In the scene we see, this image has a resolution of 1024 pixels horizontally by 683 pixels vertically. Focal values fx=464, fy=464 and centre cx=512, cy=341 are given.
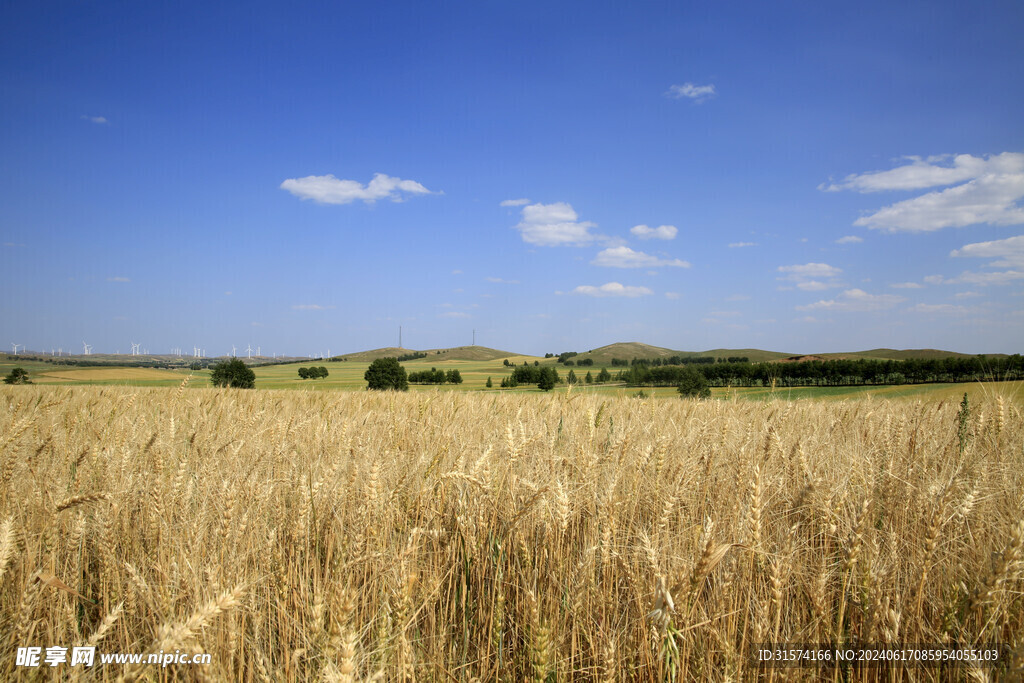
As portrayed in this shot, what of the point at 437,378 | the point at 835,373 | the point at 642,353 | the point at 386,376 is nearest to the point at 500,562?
the point at 386,376

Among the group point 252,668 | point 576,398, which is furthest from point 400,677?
point 576,398

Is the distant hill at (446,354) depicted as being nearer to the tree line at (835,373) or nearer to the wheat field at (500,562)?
the tree line at (835,373)

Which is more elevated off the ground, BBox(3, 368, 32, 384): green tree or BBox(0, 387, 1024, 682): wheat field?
BBox(0, 387, 1024, 682): wheat field

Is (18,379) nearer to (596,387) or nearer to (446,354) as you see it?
(596,387)

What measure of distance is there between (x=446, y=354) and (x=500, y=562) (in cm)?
13277

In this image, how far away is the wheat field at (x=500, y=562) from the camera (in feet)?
4.47

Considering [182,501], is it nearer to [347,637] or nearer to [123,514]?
[123,514]

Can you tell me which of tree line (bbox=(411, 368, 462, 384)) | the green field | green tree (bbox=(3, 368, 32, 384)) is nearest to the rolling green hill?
the green field

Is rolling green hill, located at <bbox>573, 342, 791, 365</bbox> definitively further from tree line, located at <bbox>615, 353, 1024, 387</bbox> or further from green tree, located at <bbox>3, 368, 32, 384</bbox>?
green tree, located at <bbox>3, 368, 32, 384</bbox>

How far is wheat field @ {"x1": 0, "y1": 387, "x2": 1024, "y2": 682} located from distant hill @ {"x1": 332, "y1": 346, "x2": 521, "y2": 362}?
12048 centimetres

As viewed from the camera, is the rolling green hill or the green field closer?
the green field

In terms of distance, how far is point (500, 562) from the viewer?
6.07 feet

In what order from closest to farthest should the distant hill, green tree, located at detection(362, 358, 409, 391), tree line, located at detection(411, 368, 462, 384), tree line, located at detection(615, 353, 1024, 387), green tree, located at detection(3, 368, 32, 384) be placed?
green tree, located at detection(3, 368, 32, 384)
tree line, located at detection(615, 353, 1024, 387)
green tree, located at detection(362, 358, 409, 391)
tree line, located at detection(411, 368, 462, 384)
the distant hill

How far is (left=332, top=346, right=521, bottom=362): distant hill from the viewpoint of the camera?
127938 mm
